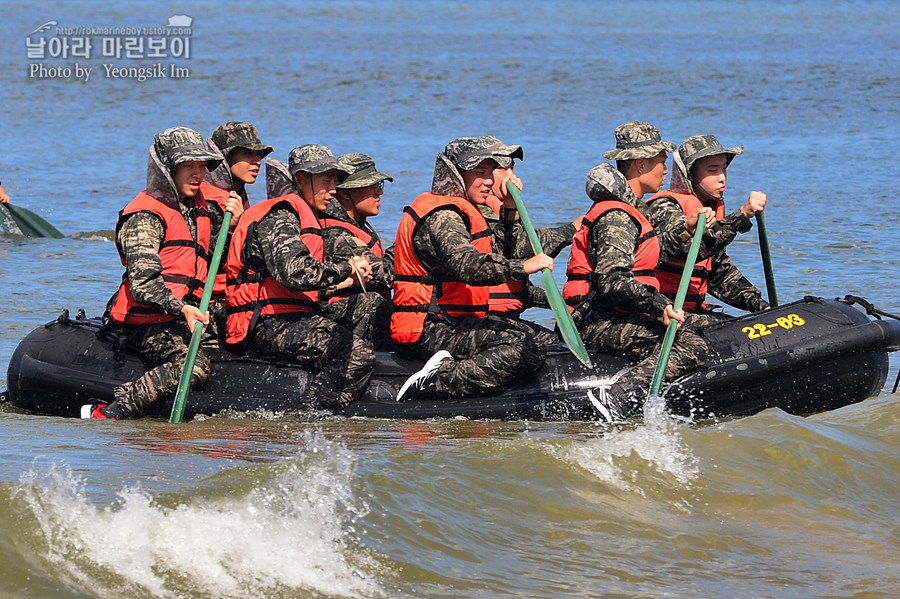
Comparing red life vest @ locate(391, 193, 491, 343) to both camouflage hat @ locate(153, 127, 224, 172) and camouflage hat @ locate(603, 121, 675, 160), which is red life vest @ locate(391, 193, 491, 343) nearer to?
camouflage hat @ locate(603, 121, 675, 160)

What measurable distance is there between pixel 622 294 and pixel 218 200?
2.63 meters

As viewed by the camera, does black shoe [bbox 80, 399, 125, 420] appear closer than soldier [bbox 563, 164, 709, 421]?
No

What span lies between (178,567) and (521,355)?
292 centimetres

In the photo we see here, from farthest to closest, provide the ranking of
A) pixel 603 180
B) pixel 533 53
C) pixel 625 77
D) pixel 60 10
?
pixel 60 10
pixel 533 53
pixel 625 77
pixel 603 180

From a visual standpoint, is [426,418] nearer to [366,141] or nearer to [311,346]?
[311,346]

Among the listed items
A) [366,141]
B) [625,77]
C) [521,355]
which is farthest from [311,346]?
[625,77]

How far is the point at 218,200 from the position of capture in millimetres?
8531

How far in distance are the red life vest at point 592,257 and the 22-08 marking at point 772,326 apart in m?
0.64

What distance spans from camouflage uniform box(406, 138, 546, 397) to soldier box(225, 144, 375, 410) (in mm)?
449

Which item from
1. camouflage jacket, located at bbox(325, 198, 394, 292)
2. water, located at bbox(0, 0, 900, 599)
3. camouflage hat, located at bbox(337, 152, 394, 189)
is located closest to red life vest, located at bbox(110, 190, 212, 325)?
water, located at bbox(0, 0, 900, 599)

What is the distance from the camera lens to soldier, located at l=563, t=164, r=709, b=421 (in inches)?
306

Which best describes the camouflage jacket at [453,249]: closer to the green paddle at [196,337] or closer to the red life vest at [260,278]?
the red life vest at [260,278]

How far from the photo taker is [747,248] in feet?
48.9

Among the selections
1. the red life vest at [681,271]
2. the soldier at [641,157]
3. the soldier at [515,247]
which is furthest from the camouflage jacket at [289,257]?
the red life vest at [681,271]
